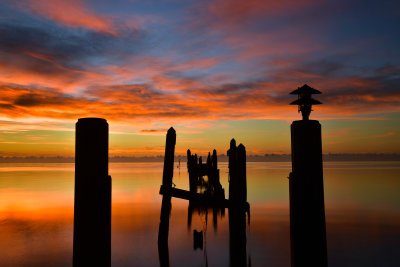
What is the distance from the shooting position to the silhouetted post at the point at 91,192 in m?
2.69

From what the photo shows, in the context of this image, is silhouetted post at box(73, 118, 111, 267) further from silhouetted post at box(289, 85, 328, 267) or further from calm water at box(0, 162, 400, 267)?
calm water at box(0, 162, 400, 267)

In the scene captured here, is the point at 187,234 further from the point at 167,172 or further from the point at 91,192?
the point at 91,192

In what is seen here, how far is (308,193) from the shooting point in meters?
3.07

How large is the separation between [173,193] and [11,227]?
41.3ft

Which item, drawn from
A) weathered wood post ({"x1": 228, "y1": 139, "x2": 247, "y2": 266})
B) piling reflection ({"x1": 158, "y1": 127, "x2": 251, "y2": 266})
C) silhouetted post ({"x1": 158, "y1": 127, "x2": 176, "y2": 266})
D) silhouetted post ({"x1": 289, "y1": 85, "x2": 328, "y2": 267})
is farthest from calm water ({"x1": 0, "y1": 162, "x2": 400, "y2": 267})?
silhouetted post ({"x1": 289, "y1": 85, "x2": 328, "y2": 267})

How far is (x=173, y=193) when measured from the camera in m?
9.20

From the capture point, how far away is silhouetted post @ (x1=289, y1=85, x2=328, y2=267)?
3.04m

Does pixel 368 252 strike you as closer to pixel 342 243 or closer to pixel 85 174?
pixel 342 243

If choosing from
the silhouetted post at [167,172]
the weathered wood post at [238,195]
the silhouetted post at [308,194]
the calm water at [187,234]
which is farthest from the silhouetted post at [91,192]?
the calm water at [187,234]

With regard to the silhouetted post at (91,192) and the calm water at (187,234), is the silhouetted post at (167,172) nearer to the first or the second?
the calm water at (187,234)

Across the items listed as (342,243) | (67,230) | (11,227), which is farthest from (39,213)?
(342,243)

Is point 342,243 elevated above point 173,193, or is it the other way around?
point 173,193

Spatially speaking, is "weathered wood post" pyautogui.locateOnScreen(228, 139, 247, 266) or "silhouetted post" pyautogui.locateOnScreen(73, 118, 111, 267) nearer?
"silhouetted post" pyautogui.locateOnScreen(73, 118, 111, 267)

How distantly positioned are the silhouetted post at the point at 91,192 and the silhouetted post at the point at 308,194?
5.68ft
